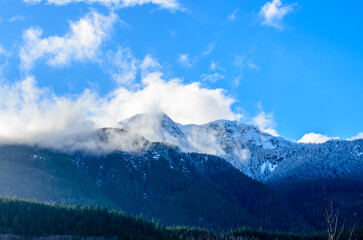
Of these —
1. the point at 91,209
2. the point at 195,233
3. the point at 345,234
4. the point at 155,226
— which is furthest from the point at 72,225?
the point at 345,234

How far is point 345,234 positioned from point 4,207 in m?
147

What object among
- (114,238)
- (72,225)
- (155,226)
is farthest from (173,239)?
(72,225)

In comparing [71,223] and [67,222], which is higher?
[67,222]

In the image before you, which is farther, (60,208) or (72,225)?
(60,208)

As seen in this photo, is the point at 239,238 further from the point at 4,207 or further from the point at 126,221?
the point at 4,207

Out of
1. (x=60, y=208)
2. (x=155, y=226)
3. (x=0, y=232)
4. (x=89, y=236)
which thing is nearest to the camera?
(x=0, y=232)

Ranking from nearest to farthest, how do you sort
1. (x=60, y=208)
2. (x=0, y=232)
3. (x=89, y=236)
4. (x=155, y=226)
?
(x=0, y=232)
(x=89, y=236)
(x=60, y=208)
(x=155, y=226)

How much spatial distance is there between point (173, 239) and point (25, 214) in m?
59.5

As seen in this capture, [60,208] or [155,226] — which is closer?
[60,208]

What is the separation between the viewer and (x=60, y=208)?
170m

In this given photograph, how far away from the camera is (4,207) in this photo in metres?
159

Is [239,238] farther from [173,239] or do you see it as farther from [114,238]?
[114,238]

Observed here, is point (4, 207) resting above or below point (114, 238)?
above

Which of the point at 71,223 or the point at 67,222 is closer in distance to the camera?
the point at 67,222
